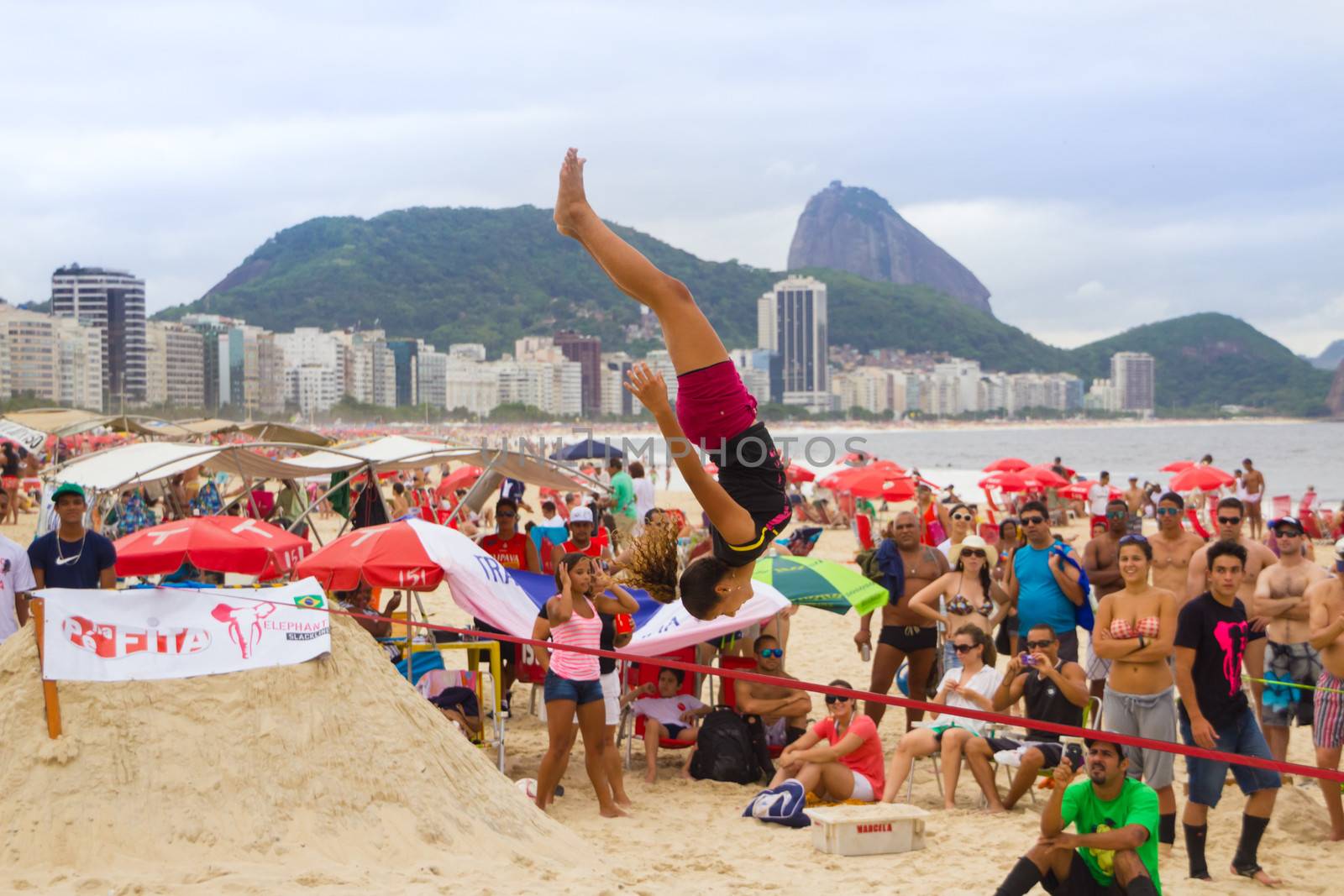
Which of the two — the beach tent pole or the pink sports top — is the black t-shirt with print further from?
the beach tent pole

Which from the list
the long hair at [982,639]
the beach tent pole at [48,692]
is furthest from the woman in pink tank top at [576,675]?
the beach tent pole at [48,692]

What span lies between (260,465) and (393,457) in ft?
7.14

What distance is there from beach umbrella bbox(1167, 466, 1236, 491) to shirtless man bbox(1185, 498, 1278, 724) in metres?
13.8

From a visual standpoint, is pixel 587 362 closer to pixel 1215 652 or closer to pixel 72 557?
pixel 72 557

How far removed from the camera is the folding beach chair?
805 cm

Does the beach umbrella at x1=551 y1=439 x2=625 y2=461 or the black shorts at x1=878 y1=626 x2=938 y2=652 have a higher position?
the beach umbrella at x1=551 y1=439 x2=625 y2=461

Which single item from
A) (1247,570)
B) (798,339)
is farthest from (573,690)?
(798,339)

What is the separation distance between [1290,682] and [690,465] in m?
5.00

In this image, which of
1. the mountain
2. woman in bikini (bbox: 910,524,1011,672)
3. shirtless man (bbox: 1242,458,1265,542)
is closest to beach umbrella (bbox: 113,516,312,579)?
woman in bikini (bbox: 910,524,1011,672)

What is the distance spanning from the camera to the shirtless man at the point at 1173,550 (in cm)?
768

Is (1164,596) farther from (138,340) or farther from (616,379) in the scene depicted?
(616,379)

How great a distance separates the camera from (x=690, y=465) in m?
3.68

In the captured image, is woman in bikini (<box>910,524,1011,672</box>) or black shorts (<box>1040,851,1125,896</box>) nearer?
black shorts (<box>1040,851,1125,896</box>)

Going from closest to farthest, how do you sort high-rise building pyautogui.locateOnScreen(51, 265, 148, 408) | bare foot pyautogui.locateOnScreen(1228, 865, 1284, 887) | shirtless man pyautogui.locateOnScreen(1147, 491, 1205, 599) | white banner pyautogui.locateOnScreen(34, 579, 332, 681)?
white banner pyautogui.locateOnScreen(34, 579, 332, 681) < bare foot pyautogui.locateOnScreen(1228, 865, 1284, 887) < shirtless man pyautogui.locateOnScreen(1147, 491, 1205, 599) < high-rise building pyautogui.locateOnScreen(51, 265, 148, 408)
